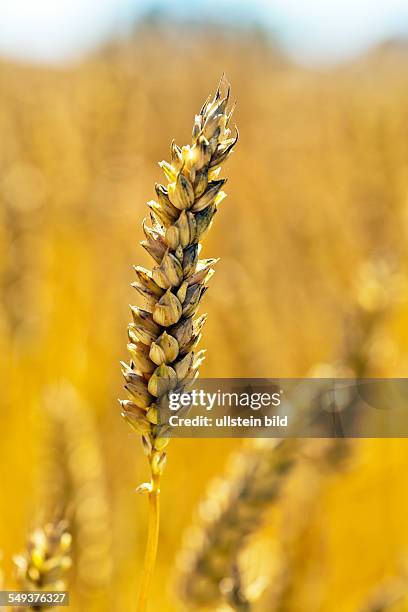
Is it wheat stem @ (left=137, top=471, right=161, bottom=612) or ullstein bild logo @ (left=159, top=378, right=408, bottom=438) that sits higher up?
ullstein bild logo @ (left=159, top=378, right=408, bottom=438)

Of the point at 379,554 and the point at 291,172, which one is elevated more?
the point at 291,172

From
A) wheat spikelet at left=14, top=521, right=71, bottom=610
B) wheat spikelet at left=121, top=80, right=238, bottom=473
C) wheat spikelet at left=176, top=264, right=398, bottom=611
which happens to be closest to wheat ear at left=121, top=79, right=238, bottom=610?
wheat spikelet at left=121, top=80, right=238, bottom=473

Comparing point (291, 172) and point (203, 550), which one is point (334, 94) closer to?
point (291, 172)

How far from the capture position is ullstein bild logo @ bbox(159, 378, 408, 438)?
0.63 meters

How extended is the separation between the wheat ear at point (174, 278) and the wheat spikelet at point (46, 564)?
A: 0.12 metres

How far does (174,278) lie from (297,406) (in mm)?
380

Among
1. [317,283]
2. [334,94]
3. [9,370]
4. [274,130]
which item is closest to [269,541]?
[9,370]

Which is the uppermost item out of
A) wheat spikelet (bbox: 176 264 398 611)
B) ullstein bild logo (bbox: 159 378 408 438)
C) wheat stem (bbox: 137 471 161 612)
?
ullstein bild logo (bbox: 159 378 408 438)

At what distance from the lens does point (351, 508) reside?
3.59 feet

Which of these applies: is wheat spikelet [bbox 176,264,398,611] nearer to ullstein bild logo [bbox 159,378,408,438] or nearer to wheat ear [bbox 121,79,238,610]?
ullstein bild logo [bbox 159,378,408,438]

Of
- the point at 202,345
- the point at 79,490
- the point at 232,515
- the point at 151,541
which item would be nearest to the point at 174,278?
the point at 151,541

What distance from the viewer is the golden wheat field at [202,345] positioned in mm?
778

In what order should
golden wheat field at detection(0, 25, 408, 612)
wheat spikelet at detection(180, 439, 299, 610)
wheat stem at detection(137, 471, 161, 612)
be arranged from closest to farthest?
wheat stem at detection(137, 471, 161, 612) → wheat spikelet at detection(180, 439, 299, 610) → golden wheat field at detection(0, 25, 408, 612)

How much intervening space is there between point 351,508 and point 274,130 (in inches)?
134
